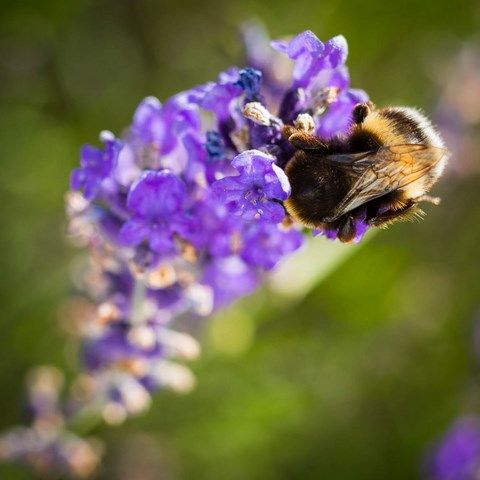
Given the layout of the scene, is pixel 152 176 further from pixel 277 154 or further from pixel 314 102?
pixel 314 102

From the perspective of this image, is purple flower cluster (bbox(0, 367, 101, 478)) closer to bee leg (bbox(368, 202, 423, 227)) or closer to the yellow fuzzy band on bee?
bee leg (bbox(368, 202, 423, 227))

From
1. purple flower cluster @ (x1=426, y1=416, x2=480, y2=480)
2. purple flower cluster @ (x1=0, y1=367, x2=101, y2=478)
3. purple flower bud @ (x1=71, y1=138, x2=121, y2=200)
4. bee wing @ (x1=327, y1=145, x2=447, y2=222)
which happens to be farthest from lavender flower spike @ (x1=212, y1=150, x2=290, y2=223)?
purple flower cluster @ (x1=426, y1=416, x2=480, y2=480)

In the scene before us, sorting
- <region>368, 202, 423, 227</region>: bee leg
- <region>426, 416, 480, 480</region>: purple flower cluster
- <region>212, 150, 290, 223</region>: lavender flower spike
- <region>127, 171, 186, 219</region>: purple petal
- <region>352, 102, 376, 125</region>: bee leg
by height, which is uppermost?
<region>127, 171, 186, 219</region>: purple petal

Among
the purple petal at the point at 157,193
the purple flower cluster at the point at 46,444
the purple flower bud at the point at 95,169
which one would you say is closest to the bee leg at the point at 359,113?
the purple petal at the point at 157,193

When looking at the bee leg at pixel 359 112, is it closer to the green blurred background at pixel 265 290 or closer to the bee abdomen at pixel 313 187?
the bee abdomen at pixel 313 187

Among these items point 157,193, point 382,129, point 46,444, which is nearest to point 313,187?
point 382,129

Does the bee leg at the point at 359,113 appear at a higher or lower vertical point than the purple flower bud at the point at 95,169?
lower

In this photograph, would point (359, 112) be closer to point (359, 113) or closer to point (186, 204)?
point (359, 113)
